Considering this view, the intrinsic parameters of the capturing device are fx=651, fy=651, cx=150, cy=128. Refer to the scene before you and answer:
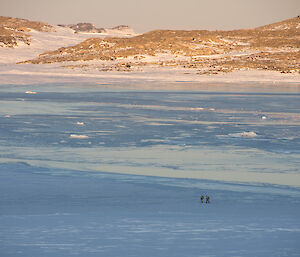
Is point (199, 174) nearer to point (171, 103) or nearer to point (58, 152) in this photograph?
point (58, 152)

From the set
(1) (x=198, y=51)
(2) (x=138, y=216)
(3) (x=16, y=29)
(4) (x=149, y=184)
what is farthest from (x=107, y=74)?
(3) (x=16, y=29)

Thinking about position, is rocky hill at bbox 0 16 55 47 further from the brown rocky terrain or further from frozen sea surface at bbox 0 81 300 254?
frozen sea surface at bbox 0 81 300 254

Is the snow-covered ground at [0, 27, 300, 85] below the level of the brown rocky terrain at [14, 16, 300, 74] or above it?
below

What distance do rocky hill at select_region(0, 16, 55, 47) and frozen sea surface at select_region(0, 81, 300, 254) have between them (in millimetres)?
55839

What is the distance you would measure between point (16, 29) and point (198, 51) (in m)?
28.6

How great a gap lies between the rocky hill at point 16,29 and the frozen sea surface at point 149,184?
5584 cm

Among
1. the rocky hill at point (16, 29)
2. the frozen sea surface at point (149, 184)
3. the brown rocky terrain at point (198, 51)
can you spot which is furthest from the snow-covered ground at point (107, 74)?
the frozen sea surface at point (149, 184)

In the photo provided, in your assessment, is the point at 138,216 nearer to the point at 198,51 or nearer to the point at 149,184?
the point at 149,184

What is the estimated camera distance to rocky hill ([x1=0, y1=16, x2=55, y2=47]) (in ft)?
233

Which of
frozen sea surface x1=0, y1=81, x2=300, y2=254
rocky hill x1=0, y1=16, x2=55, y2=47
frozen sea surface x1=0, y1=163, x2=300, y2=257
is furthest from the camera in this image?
rocky hill x1=0, y1=16, x2=55, y2=47

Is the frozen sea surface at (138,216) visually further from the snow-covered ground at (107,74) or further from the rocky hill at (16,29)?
the rocky hill at (16,29)

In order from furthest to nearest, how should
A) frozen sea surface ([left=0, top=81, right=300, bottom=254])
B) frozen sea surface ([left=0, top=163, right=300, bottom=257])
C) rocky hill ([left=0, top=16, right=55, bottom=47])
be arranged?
1. rocky hill ([left=0, top=16, right=55, bottom=47])
2. frozen sea surface ([left=0, top=81, right=300, bottom=254])
3. frozen sea surface ([left=0, top=163, right=300, bottom=257])

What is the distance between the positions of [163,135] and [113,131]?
3.88ft

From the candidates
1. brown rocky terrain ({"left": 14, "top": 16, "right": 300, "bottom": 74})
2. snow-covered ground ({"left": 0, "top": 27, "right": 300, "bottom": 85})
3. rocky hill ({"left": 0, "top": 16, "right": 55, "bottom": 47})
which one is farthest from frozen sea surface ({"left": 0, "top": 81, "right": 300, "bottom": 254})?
rocky hill ({"left": 0, "top": 16, "right": 55, "bottom": 47})
